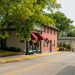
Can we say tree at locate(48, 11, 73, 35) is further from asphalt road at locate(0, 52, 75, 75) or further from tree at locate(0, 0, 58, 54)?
asphalt road at locate(0, 52, 75, 75)

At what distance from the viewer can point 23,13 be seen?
34.1m

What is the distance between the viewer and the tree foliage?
33781mm

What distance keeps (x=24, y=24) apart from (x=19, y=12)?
4741mm

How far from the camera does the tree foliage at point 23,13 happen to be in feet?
111

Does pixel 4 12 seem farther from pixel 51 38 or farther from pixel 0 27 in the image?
pixel 51 38

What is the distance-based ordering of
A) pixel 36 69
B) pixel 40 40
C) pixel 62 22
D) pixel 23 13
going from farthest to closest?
pixel 62 22 < pixel 40 40 < pixel 23 13 < pixel 36 69

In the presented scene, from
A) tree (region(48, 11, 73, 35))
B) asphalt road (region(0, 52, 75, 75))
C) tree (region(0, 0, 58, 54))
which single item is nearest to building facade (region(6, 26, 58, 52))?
tree (region(0, 0, 58, 54))

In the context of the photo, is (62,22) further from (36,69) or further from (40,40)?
(36,69)

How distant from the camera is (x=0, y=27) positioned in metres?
37.4

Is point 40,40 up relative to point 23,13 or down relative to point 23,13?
down

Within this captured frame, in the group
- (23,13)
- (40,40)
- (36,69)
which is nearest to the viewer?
(36,69)

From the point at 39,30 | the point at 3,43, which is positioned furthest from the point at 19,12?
the point at 39,30

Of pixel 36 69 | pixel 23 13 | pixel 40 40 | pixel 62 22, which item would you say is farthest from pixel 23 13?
pixel 62 22

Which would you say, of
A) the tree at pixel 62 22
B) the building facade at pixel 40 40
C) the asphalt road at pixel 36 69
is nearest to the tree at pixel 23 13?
the building facade at pixel 40 40
